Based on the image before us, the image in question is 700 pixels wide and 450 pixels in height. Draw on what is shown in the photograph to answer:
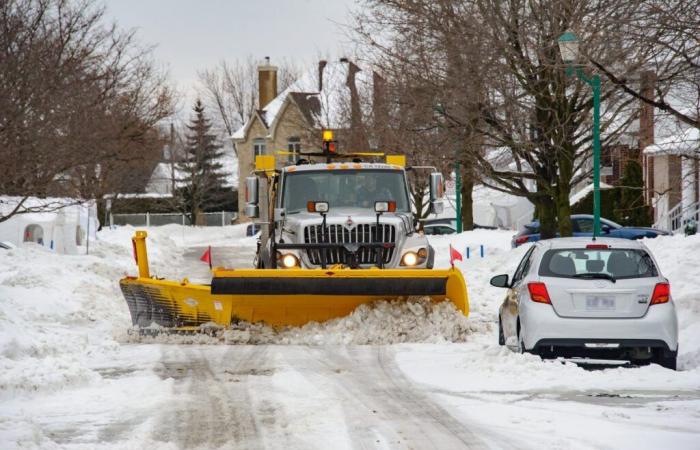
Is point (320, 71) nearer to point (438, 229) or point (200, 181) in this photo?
point (200, 181)

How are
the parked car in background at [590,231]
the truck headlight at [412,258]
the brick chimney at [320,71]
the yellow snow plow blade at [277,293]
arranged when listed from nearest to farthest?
1. the yellow snow plow blade at [277,293]
2. the truck headlight at [412,258]
3. the parked car in background at [590,231]
4. the brick chimney at [320,71]

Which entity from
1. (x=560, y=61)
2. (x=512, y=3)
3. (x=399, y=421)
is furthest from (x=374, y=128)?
(x=399, y=421)

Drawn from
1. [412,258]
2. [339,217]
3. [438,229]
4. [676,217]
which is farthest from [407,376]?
[438,229]

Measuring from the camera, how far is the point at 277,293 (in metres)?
14.1

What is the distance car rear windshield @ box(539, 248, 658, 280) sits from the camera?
11.8 meters

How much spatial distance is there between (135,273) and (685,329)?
18136mm

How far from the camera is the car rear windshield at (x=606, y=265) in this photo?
38.7 ft

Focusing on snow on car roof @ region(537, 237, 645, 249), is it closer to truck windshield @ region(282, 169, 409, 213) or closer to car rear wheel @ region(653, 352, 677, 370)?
car rear wheel @ region(653, 352, 677, 370)

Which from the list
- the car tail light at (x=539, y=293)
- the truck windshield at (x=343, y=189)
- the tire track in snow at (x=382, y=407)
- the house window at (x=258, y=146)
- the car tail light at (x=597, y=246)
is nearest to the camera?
the tire track in snow at (x=382, y=407)

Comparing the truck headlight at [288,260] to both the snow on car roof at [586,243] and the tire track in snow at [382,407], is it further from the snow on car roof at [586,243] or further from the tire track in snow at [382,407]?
the snow on car roof at [586,243]

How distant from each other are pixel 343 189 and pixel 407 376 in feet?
17.0

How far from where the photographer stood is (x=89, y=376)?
36.5 feet

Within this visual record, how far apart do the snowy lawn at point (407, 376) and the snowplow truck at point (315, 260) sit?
0.33 metres

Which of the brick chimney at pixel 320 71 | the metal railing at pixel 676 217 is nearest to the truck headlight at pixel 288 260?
the metal railing at pixel 676 217
